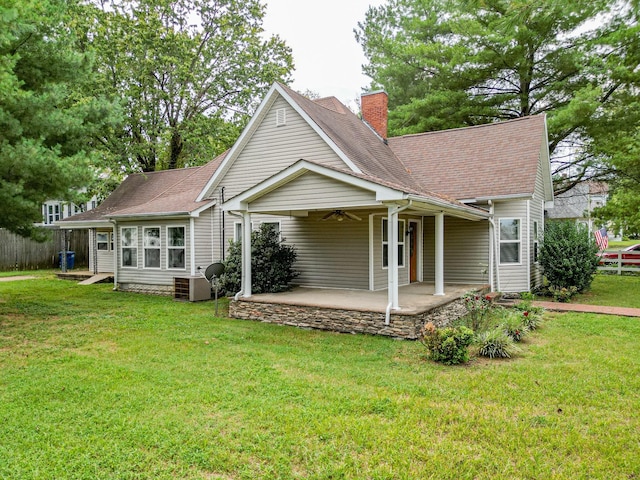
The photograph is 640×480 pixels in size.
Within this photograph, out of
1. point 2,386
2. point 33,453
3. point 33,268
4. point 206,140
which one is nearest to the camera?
point 33,453

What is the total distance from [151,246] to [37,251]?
11744mm

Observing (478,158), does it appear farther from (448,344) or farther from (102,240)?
(102,240)

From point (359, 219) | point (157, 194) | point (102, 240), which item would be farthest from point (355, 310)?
point (102, 240)

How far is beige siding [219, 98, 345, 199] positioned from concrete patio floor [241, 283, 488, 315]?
3285mm

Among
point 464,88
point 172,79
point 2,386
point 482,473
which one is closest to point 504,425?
point 482,473

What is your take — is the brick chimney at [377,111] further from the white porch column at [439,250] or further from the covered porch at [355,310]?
the covered porch at [355,310]

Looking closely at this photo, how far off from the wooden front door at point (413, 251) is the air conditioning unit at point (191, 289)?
19.7 ft

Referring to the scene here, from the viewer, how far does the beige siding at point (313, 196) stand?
7.94 m

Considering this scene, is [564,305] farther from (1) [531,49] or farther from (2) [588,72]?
(1) [531,49]

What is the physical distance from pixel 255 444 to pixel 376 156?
10020 millimetres

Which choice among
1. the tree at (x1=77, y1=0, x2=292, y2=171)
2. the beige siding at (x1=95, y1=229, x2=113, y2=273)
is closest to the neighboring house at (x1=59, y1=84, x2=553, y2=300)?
the beige siding at (x1=95, y1=229, x2=113, y2=273)

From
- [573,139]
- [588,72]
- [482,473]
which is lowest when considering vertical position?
[482,473]

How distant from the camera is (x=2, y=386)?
5.16 meters

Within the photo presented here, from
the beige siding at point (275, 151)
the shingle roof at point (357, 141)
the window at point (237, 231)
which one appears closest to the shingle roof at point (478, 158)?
the shingle roof at point (357, 141)
